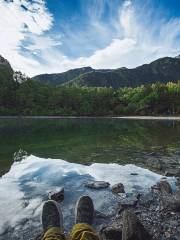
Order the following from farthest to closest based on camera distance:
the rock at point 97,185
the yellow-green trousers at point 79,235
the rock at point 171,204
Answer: the rock at point 97,185, the rock at point 171,204, the yellow-green trousers at point 79,235

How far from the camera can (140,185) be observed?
431 inches

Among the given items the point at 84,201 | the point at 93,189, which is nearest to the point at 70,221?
the point at 84,201

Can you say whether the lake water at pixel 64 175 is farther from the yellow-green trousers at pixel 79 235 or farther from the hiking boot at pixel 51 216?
the yellow-green trousers at pixel 79 235

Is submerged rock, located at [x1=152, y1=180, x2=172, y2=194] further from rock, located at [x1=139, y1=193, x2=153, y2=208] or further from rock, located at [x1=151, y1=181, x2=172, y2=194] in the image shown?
rock, located at [x1=139, y1=193, x2=153, y2=208]

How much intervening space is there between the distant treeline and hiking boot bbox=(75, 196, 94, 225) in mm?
90562

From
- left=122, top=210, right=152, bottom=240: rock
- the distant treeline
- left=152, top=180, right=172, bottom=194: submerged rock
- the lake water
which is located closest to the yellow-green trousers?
left=122, top=210, right=152, bottom=240: rock

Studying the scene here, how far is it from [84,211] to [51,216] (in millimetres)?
911

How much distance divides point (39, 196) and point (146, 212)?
12.2 feet

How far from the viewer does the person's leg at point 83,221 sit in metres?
4.90

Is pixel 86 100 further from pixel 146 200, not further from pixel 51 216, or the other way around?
pixel 51 216

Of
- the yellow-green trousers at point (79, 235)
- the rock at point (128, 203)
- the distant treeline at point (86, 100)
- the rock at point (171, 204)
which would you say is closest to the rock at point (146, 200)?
the rock at point (128, 203)

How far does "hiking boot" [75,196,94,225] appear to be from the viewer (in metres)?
6.77

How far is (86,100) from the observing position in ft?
355

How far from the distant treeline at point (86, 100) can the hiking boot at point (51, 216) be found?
298 feet
